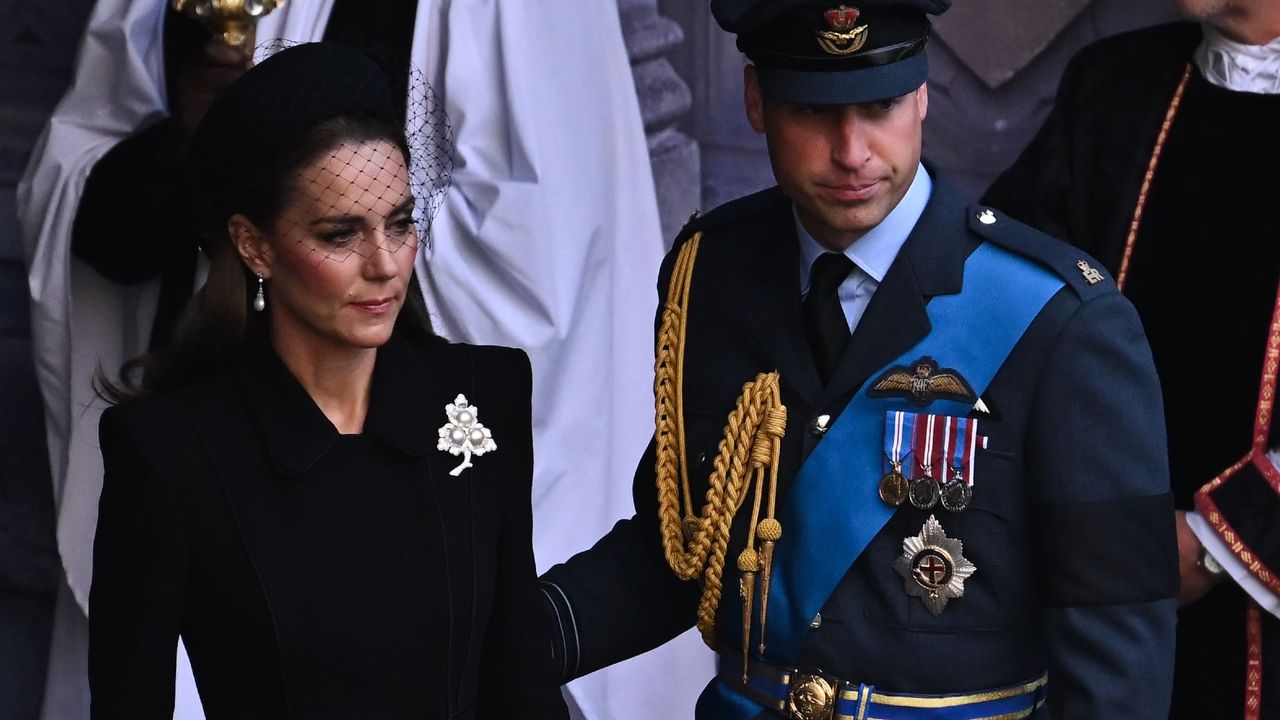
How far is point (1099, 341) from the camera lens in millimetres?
2365

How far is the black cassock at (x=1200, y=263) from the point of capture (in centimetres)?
307

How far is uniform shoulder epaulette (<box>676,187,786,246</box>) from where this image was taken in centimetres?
271

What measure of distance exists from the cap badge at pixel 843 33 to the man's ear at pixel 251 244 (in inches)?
27.2

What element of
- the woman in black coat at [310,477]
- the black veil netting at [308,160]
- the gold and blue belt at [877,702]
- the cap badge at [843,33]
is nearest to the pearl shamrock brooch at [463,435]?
the woman in black coat at [310,477]

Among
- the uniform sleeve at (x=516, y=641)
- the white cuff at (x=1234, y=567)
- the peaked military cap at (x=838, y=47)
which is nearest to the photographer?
the peaked military cap at (x=838, y=47)

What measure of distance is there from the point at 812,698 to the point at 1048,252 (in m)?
0.60

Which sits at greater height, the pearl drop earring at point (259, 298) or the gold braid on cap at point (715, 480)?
the pearl drop earring at point (259, 298)

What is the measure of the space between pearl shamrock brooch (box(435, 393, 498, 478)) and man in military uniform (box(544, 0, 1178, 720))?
0.27 m

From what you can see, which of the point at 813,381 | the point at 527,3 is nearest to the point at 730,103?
the point at 527,3

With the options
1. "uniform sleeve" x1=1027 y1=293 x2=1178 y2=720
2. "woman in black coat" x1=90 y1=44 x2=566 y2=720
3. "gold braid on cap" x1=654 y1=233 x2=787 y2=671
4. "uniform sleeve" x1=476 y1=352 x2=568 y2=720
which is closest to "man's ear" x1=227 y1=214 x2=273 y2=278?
"woman in black coat" x1=90 y1=44 x2=566 y2=720

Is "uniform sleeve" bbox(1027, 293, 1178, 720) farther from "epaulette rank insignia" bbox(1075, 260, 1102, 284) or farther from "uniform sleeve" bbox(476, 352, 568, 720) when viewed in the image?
"uniform sleeve" bbox(476, 352, 568, 720)

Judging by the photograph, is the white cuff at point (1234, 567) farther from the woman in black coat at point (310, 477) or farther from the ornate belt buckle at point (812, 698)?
the woman in black coat at point (310, 477)

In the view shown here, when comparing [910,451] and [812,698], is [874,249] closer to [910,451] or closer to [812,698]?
[910,451]

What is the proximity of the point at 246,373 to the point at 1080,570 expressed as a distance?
3.27 ft
